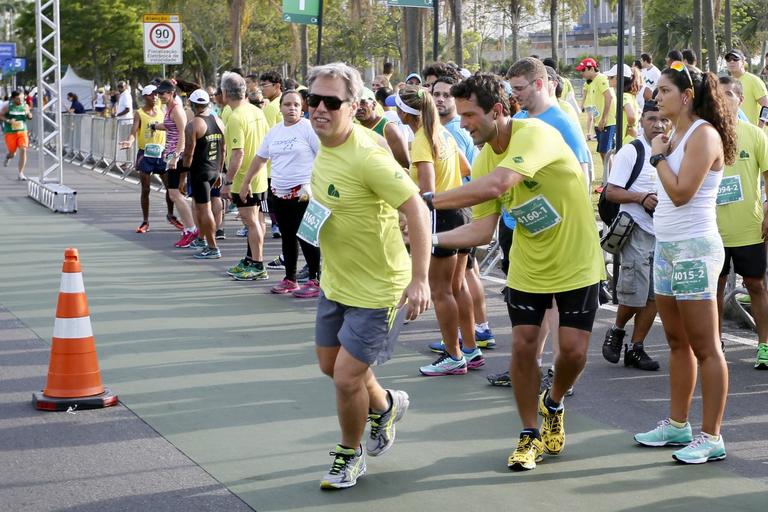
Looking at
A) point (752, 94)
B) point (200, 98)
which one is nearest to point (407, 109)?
point (200, 98)

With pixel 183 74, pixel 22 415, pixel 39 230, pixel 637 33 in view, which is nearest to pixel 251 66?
pixel 183 74

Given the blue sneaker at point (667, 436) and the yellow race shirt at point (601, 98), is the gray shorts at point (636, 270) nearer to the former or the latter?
the blue sneaker at point (667, 436)

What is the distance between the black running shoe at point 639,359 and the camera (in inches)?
300

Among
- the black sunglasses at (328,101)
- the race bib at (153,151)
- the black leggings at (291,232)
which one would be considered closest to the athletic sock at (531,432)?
the black sunglasses at (328,101)

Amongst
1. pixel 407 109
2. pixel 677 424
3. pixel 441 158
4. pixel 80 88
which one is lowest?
pixel 677 424

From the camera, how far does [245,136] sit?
11977 millimetres

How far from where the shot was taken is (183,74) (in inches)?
3029

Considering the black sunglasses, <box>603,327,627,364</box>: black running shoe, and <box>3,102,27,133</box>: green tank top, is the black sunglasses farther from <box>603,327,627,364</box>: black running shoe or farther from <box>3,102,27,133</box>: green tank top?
<box>3,102,27,133</box>: green tank top

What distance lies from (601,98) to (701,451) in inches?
490

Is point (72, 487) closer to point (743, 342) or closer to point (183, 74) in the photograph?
point (743, 342)

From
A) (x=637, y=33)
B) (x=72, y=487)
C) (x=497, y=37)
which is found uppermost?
(x=497, y=37)

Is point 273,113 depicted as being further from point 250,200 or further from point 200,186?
point 250,200

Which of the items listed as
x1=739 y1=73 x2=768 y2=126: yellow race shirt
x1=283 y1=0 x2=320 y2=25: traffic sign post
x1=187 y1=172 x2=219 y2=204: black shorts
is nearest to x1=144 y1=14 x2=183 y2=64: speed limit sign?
x1=283 y1=0 x2=320 y2=25: traffic sign post

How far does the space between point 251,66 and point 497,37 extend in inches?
1189
